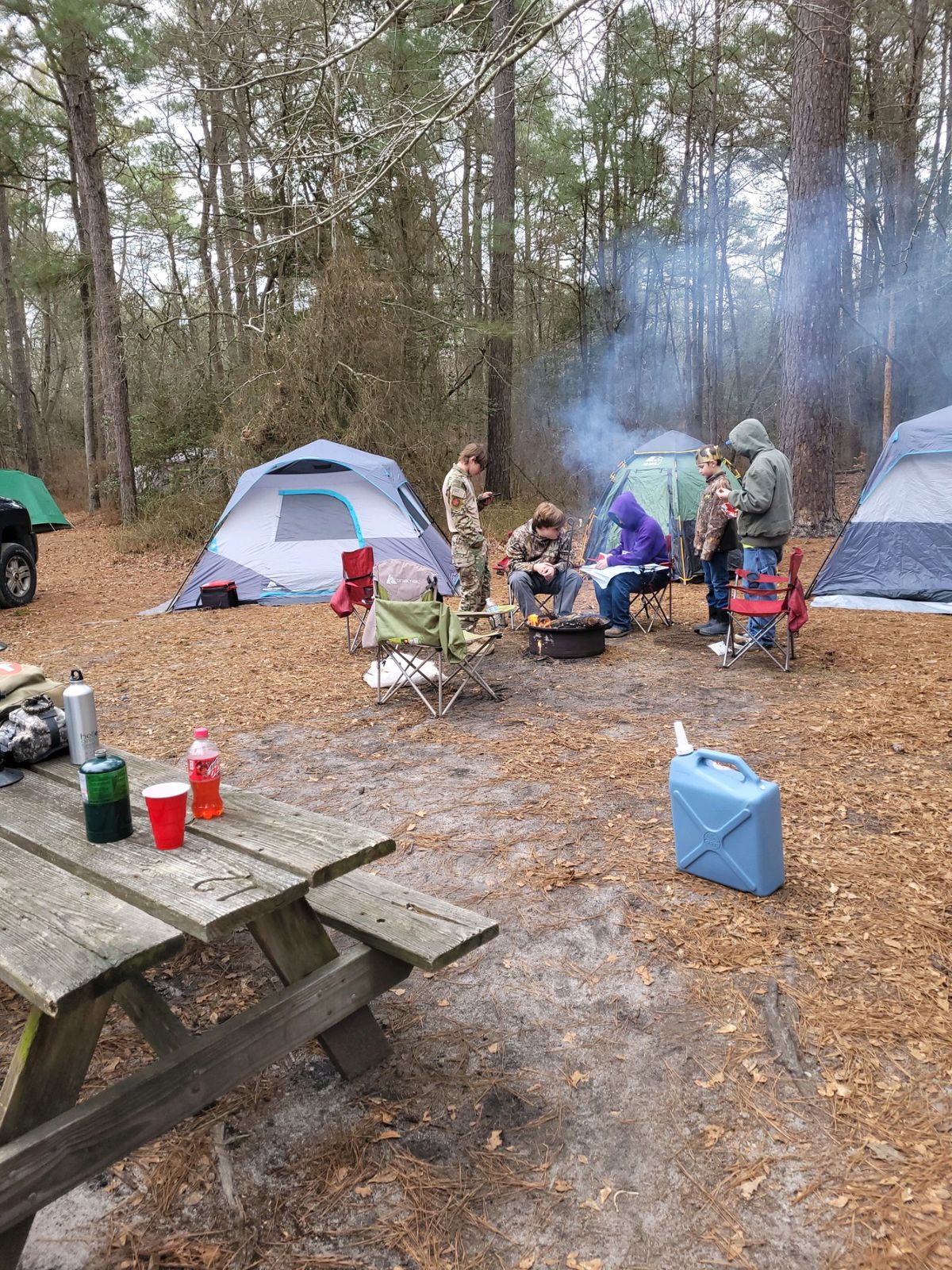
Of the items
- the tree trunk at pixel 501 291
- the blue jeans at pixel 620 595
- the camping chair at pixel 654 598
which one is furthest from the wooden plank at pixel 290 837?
the tree trunk at pixel 501 291

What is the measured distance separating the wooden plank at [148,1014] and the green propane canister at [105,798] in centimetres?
33

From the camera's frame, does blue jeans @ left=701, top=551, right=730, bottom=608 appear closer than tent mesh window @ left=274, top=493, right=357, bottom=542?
Yes

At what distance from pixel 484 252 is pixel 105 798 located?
745 inches

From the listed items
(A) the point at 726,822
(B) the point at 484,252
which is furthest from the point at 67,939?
(B) the point at 484,252

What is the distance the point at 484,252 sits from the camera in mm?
18688

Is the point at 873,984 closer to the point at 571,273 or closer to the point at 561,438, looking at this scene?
the point at 561,438

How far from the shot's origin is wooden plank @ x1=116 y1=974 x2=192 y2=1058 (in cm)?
184

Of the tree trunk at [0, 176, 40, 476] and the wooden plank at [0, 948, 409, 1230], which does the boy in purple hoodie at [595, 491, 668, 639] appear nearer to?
the wooden plank at [0, 948, 409, 1230]

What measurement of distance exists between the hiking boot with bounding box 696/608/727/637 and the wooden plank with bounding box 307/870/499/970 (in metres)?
4.99

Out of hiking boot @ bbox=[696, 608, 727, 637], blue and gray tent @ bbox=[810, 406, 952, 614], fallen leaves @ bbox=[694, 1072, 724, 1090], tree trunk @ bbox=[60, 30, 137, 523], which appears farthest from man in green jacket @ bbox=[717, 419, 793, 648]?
tree trunk @ bbox=[60, 30, 137, 523]

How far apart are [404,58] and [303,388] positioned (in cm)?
410

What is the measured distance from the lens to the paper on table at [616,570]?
674 cm

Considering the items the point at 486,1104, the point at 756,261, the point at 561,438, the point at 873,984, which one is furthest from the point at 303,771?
the point at 756,261

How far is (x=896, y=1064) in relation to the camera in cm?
208
